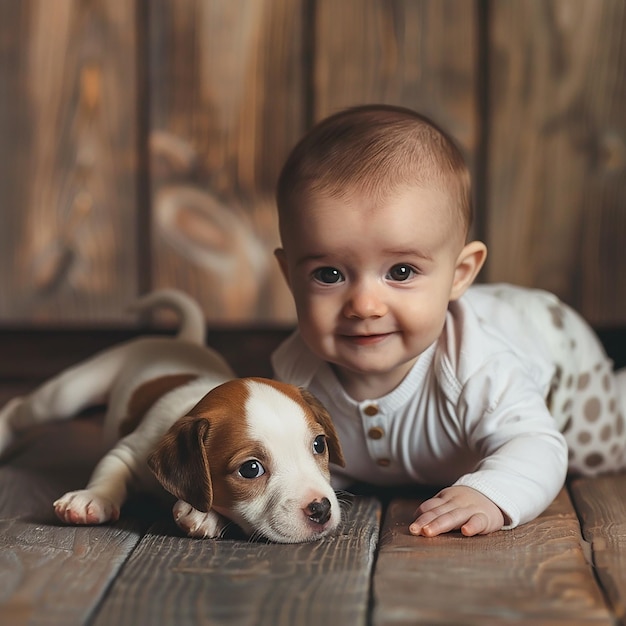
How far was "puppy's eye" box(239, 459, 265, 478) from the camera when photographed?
1.47 metres

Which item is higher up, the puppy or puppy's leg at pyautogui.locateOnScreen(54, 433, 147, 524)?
the puppy

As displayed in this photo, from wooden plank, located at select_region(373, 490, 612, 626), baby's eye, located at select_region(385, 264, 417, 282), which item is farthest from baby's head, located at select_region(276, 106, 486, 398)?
wooden plank, located at select_region(373, 490, 612, 626)

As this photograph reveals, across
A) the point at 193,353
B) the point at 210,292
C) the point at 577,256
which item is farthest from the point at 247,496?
the point at 577,256

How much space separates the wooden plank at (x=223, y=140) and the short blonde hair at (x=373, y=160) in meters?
0.74

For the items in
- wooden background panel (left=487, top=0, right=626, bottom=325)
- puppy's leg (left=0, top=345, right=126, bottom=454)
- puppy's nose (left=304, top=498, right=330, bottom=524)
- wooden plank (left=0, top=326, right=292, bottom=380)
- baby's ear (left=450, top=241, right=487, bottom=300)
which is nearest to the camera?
puppy's nose (left=304, top=498, right=330, bottom=524)

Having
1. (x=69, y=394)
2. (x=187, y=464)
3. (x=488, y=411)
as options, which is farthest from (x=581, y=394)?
(x=69, y=394)

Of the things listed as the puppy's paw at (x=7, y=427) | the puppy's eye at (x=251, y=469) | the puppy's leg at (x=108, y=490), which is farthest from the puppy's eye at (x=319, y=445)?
the puppy's paw at (x=7, y=427)

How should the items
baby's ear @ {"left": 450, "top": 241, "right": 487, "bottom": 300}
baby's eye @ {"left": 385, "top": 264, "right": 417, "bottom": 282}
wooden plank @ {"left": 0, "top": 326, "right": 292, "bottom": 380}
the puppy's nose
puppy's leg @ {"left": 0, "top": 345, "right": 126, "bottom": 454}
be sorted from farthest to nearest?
wooden plank @ {"left": 0, "top": 326, "right": 292, "bottom": 380} < puppy's leg @ {"left": 0, "top": 345, "right": 126, "bottom": 454} < baby's ear @ {"left": 450, "top": 241, "right": 487, "bottom": 300} < baby's eye @ {"left": 385, "top": 264, "right": 417, "bottom": 282} < the puppy's nose

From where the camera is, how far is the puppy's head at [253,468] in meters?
1.45

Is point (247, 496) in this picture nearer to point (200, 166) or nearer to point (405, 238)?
point (405, 238)

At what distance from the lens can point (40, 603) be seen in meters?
1.26

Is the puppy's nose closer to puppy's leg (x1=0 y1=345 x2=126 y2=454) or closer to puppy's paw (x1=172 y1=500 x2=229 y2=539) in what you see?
puppy's paw (x1=172 y1=500 x2=229 y2=539)

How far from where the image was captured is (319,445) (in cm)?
156

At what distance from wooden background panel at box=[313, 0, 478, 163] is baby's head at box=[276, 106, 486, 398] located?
0.70 metres
